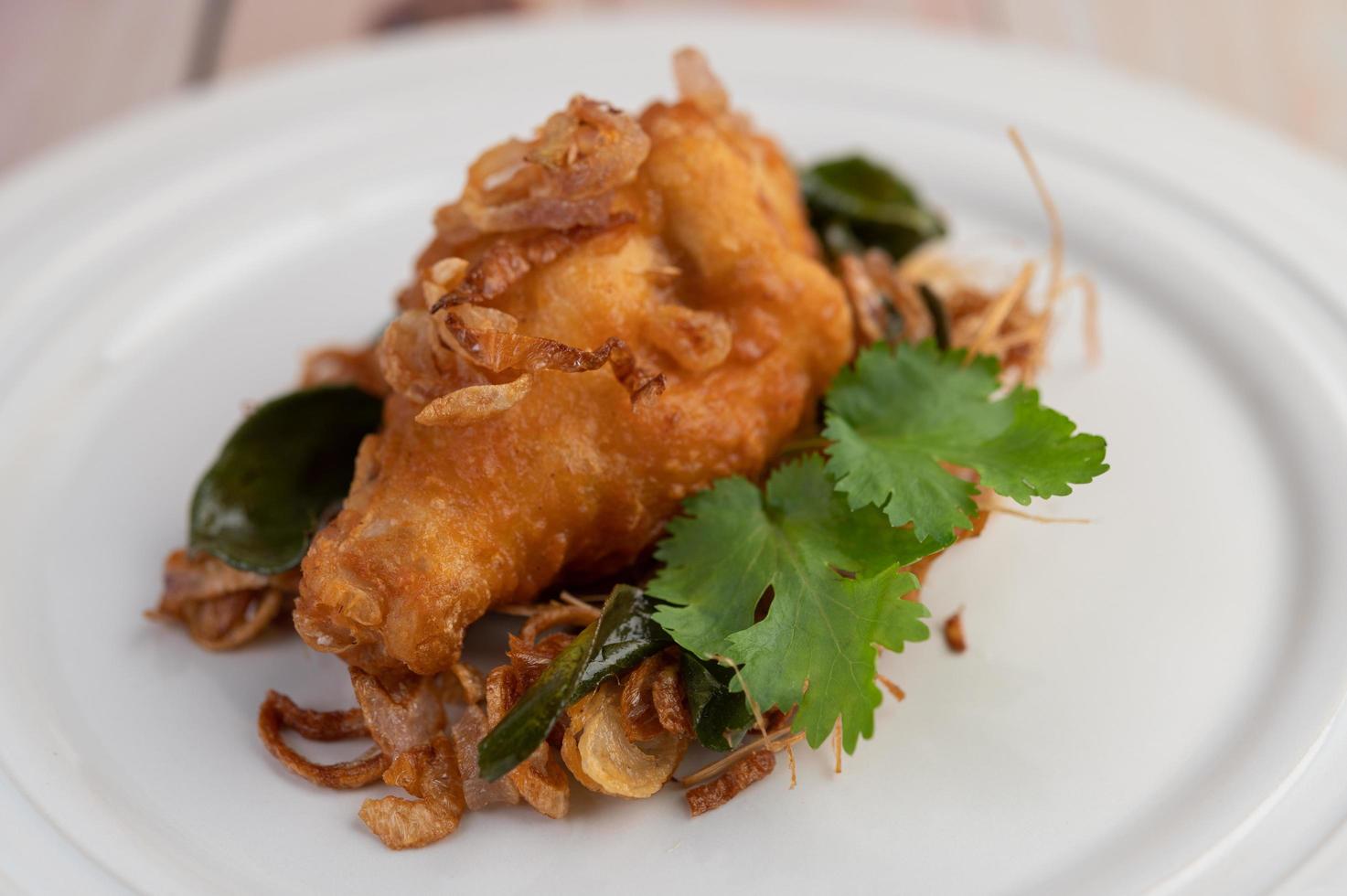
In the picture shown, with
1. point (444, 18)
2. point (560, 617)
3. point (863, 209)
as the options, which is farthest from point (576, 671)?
point (444, 18)

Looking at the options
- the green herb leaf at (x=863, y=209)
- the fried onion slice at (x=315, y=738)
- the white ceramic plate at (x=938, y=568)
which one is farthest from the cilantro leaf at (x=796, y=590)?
the green herb leaf at (x=863, y=209)

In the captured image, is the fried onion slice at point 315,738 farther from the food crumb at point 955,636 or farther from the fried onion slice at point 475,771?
the food crumb at point 955,636

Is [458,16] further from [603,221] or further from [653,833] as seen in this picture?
[653,833]

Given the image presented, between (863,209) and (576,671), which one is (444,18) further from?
(576,671)

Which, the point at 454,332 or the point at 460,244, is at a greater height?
the point at 460,244

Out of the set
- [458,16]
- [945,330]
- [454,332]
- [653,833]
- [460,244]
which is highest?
[458,16]

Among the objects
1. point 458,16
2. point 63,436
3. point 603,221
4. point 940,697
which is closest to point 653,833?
point 940,697
